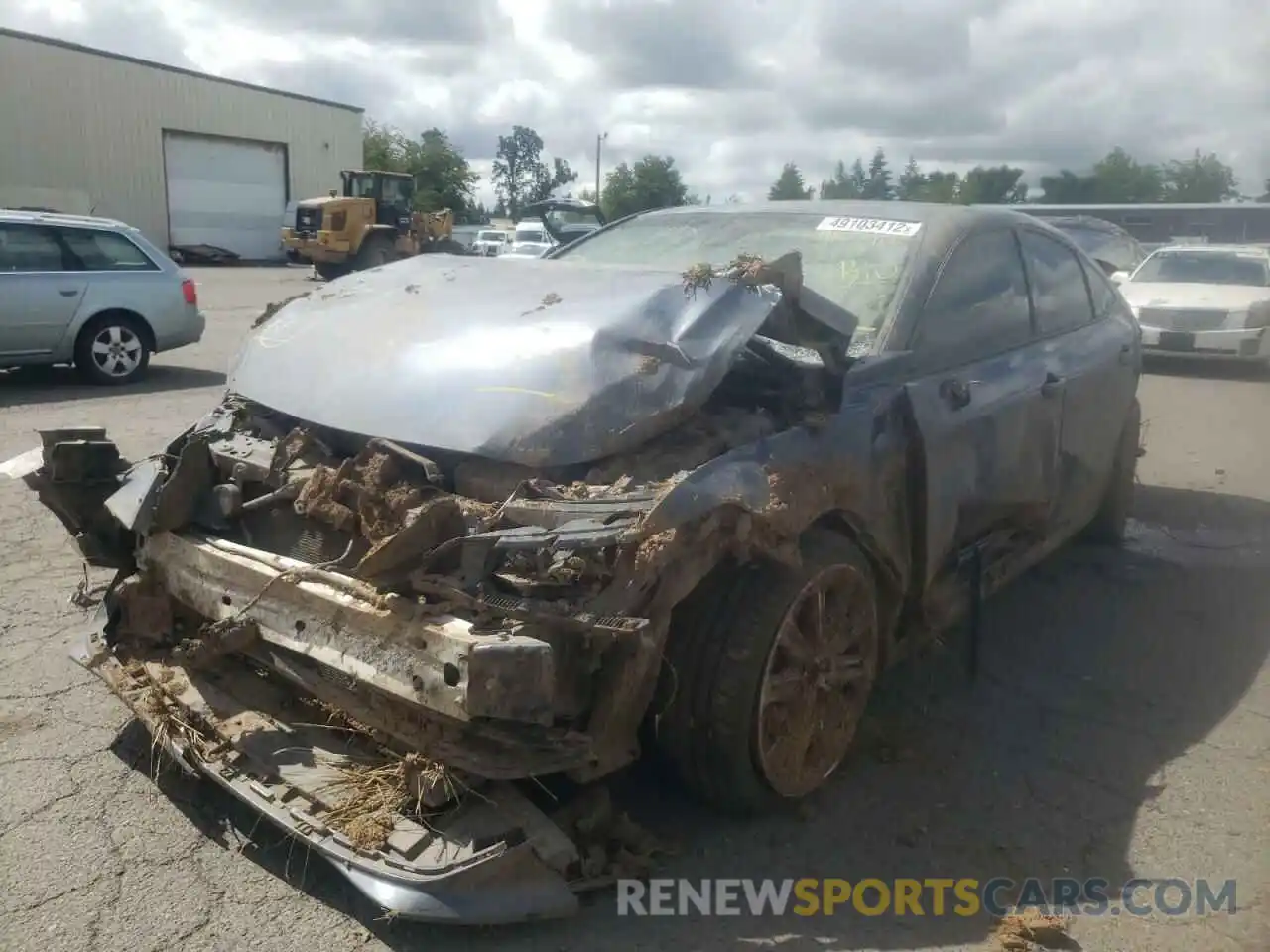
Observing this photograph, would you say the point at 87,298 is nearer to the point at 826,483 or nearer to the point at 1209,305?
the point at 826,483

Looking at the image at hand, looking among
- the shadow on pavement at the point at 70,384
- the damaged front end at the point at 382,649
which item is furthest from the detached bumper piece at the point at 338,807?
the shadow on pavement at the point at 70,384

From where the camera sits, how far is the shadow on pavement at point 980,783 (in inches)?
105

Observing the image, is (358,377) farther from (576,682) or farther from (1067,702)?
(1067,702)

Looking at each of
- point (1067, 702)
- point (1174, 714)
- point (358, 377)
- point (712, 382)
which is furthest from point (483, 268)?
point (1174, 714)

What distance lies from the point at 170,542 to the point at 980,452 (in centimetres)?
266

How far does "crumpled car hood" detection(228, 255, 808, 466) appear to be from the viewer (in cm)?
296

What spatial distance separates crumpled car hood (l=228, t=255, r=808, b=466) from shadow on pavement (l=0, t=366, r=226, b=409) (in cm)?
676

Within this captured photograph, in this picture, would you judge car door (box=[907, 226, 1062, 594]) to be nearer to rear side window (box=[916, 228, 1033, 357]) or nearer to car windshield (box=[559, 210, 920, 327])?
rear side window (box=[916, 228, 1033, 357])

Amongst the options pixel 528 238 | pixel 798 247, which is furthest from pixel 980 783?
pixel 528 238

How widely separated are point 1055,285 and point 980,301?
849 mm

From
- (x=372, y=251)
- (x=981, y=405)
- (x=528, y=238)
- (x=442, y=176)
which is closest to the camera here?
(x=981, y=405)

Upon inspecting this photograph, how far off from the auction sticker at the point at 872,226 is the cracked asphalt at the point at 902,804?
64.9 inches

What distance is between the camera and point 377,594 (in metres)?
2.63

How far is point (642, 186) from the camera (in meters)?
55.3
